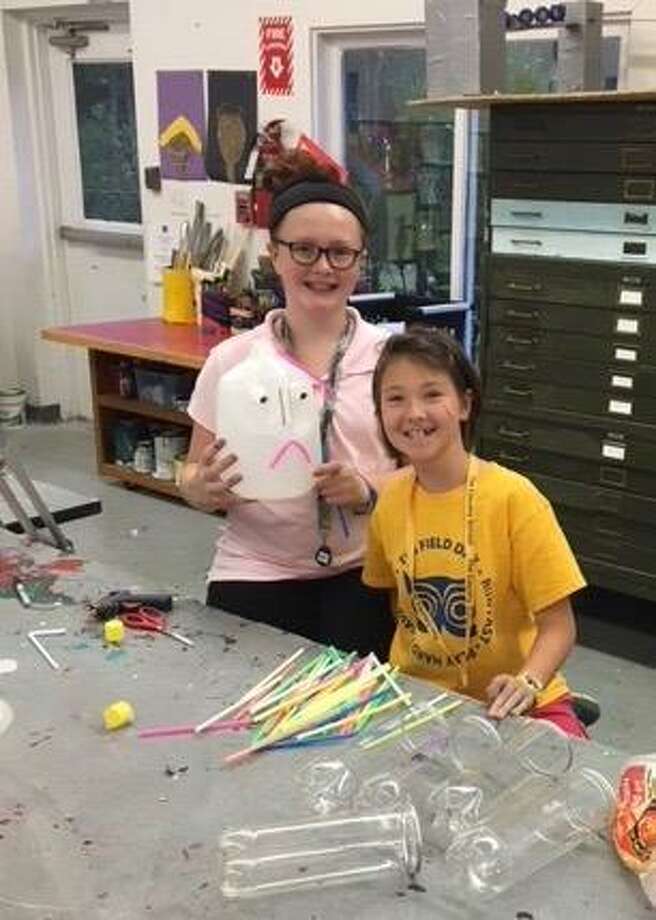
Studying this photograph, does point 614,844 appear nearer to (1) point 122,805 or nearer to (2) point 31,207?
(1) point 122,805

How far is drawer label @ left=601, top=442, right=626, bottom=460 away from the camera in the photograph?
9.76 feet

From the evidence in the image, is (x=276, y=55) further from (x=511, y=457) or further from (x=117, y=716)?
(x=117, y=716)

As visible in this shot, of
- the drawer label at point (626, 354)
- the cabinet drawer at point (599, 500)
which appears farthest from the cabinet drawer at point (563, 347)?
the cabinet drawer at point (599, 500)

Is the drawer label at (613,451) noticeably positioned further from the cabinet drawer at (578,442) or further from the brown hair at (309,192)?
the brown hair at (309,192)

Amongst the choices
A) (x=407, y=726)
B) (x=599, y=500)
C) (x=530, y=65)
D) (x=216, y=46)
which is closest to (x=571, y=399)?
(x=599, y=500)

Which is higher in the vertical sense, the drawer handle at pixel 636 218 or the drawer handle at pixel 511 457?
the drawer handle at pixel 636 218

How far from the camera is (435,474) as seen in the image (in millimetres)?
1657

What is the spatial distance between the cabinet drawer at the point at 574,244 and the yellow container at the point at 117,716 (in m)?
1.99

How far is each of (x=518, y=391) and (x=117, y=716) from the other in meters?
1.99

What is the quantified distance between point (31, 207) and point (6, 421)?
45.6 inches

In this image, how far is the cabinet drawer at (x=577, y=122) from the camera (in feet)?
9.01

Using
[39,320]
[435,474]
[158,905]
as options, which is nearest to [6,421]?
[39,320]

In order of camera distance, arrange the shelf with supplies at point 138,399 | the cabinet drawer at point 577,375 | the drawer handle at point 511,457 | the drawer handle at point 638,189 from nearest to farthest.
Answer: the drawer handle at point 638,189
the cabinet drawer at point 577,375
the drawer handle at point 511,457
the shelf with supplies at point 138,399

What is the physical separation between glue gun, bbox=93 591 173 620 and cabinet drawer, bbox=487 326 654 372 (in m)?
1.63
